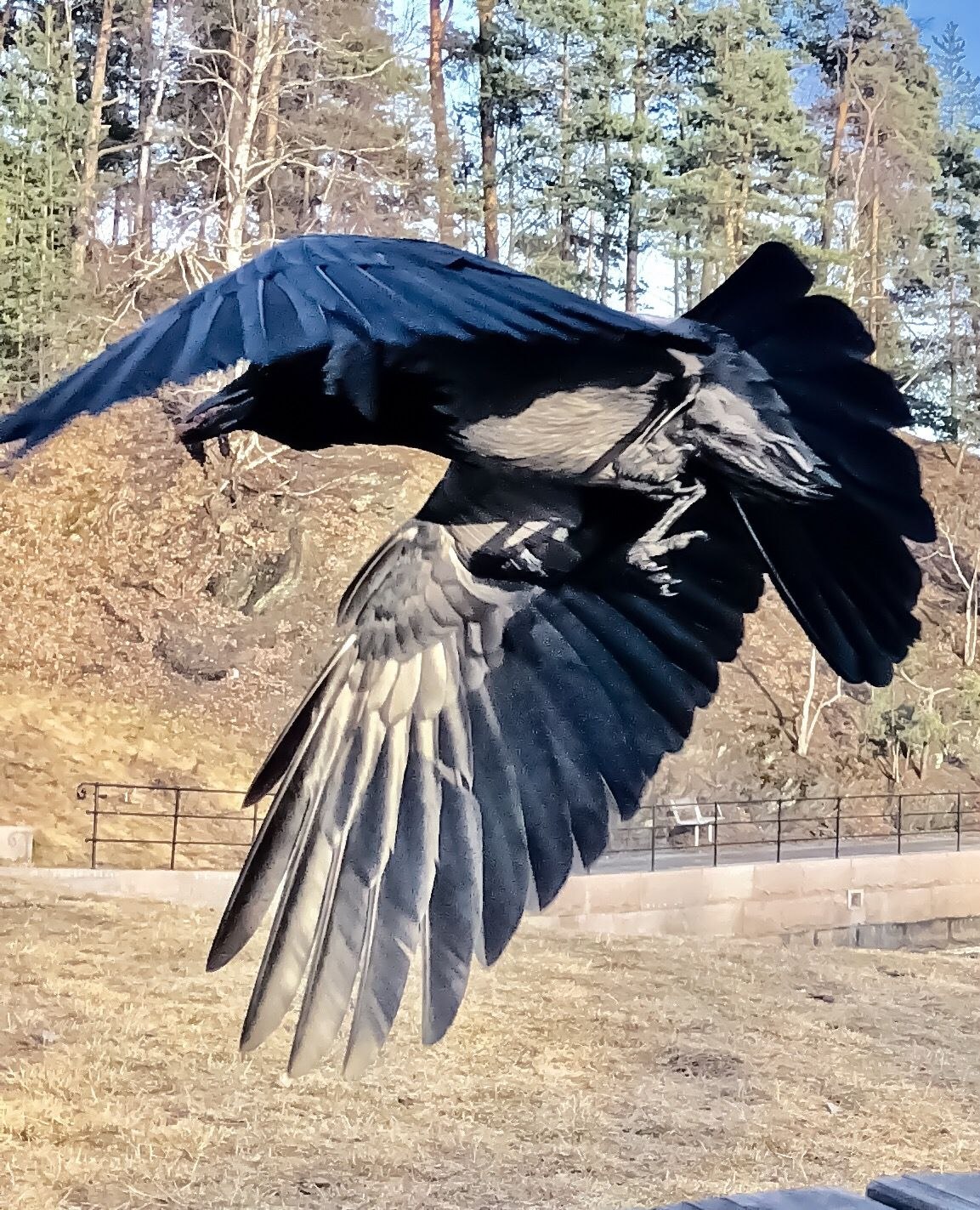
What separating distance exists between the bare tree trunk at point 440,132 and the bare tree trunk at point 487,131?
36 cm

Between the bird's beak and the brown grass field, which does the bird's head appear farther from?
the brown grass field

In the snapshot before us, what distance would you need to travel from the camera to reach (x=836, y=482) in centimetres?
203

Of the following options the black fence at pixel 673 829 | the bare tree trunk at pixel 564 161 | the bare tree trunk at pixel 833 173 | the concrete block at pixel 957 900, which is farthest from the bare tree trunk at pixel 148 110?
the concrete block at pixel 957 900

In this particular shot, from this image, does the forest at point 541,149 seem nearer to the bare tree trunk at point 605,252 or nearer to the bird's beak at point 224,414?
the bare tree trunk at point 605,252

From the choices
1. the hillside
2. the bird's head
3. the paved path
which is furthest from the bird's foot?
the hillside

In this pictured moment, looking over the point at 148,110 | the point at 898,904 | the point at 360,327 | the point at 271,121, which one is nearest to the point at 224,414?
the point at 360,327

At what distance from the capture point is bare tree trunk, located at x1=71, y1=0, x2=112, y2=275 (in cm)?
1302

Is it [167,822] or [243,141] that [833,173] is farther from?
[167,822]

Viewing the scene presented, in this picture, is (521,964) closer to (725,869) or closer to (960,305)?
(725,869)

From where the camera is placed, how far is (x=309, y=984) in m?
1.93

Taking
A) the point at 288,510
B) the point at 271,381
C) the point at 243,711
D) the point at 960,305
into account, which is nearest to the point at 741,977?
the point at 243,711

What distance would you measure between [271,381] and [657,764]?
885 mm

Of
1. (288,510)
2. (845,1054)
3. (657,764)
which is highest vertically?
(288,510)

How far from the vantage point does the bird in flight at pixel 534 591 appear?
1910 mm
